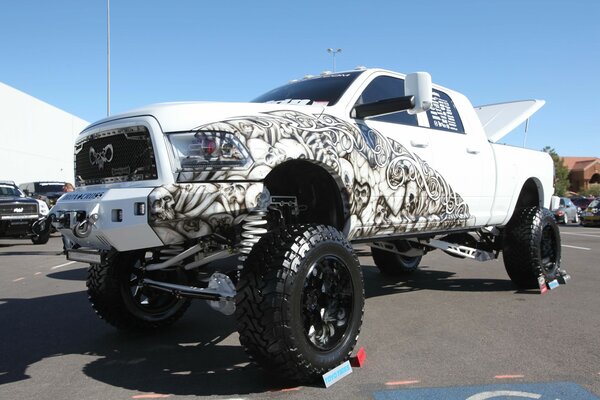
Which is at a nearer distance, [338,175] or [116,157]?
[116,157]

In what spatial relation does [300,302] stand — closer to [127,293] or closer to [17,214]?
[127,293]

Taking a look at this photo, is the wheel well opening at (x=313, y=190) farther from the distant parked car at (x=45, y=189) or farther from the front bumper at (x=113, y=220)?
the distant parked car at (x=45, y=189)

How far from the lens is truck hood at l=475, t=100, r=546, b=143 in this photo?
259 inches

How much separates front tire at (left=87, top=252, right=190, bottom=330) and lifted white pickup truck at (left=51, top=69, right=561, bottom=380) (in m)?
0.01

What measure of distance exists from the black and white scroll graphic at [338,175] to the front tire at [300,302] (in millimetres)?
382

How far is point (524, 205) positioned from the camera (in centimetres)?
731

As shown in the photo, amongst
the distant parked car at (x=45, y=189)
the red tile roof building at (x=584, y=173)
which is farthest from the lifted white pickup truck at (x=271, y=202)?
the red tile roof building at (x=584, y=173)

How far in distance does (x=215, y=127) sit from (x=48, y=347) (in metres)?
2.48

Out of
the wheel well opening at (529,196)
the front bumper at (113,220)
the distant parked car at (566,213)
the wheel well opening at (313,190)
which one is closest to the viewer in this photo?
the front bumper at (113,220)

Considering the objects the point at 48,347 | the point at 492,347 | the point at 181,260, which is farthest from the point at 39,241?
the point at 492,347

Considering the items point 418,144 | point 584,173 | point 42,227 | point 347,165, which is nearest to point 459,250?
point 418,144

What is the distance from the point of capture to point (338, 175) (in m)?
3.71

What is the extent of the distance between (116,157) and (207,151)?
74cm

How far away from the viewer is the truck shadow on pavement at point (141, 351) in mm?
3338
